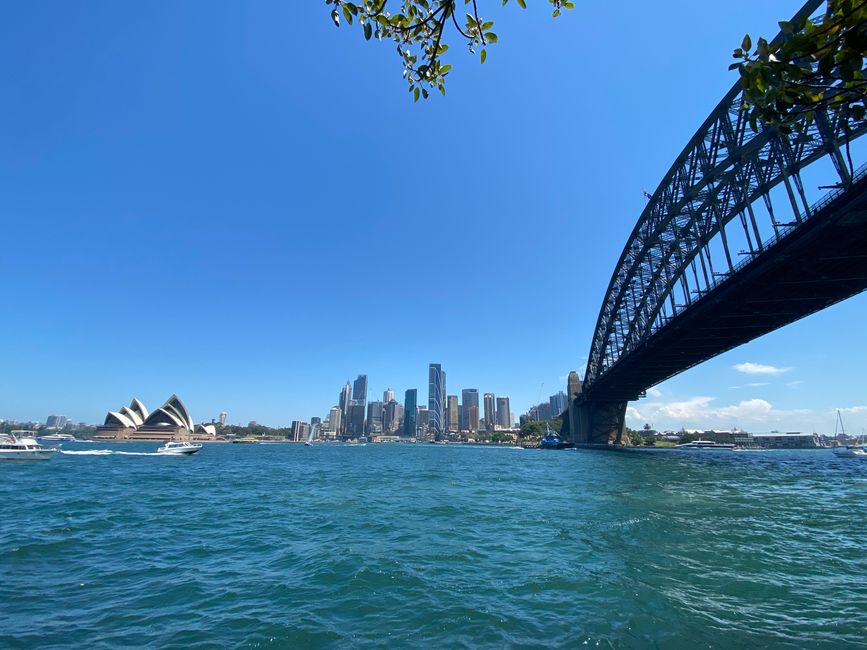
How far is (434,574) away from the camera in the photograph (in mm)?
9047

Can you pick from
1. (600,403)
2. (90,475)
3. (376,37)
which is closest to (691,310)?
(376,37)

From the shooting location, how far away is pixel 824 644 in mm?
5988

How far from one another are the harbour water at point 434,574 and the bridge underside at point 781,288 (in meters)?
17.0

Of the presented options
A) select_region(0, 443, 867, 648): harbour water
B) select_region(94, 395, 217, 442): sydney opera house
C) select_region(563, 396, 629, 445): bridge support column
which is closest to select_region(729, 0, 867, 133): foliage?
select_region(0, 443, 867, 648): harbour water

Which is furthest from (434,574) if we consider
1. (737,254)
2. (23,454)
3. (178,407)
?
(178,407)

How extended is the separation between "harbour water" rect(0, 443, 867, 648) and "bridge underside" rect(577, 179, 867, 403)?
55.8 ft

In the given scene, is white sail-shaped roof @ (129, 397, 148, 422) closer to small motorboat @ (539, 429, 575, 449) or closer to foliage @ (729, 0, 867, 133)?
small motorboat @ (539, 429, 575, 449)

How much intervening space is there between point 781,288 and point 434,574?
131 feet

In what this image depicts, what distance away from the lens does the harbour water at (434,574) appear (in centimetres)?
644

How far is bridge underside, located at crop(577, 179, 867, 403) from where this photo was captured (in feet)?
83.1

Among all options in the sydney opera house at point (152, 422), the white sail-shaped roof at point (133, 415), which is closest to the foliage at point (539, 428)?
the sydney opera house at point (152, 422)

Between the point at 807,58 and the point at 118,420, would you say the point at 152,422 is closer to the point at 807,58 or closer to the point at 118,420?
the point at 118,420

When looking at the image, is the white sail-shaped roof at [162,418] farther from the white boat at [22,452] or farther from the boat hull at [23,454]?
the boat hull at [23,454]

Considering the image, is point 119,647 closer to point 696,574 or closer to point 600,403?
point 696,574
